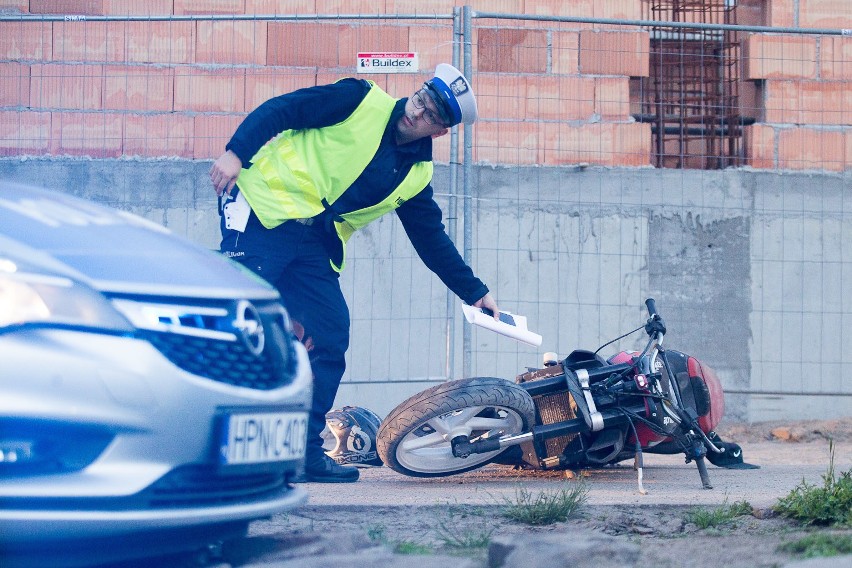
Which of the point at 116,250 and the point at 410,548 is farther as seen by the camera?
the point at 410,548

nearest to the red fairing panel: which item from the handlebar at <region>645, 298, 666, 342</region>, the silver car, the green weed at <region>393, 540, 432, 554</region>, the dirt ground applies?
the handlebar at <region>645, 298, 666, 342</region>

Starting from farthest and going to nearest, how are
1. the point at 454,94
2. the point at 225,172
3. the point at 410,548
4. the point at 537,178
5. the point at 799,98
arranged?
the point at 799,98 < the point at 537,178 < the point at 454,94 < the point at 225,172 < the point at 410,548

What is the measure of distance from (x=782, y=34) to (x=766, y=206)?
1439 mm

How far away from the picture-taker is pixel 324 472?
4.66 meters

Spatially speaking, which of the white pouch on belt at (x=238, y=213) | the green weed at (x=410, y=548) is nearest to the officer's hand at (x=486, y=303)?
the white pouch on belt at (x=238, y=213)

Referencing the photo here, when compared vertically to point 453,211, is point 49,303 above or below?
below

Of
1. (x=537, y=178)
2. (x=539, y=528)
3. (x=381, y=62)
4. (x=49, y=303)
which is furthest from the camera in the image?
(x=537, y=178)

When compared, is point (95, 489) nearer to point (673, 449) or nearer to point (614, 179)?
point (673, 449)

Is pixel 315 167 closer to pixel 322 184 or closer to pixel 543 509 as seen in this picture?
pixel 322 184

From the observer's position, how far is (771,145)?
8.63 meters

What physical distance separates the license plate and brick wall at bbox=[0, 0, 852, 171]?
5403mm

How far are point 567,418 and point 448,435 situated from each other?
0.63 metres

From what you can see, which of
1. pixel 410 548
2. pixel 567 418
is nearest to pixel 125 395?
pixel 410 548

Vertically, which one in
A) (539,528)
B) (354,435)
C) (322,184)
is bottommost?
(539,528)
